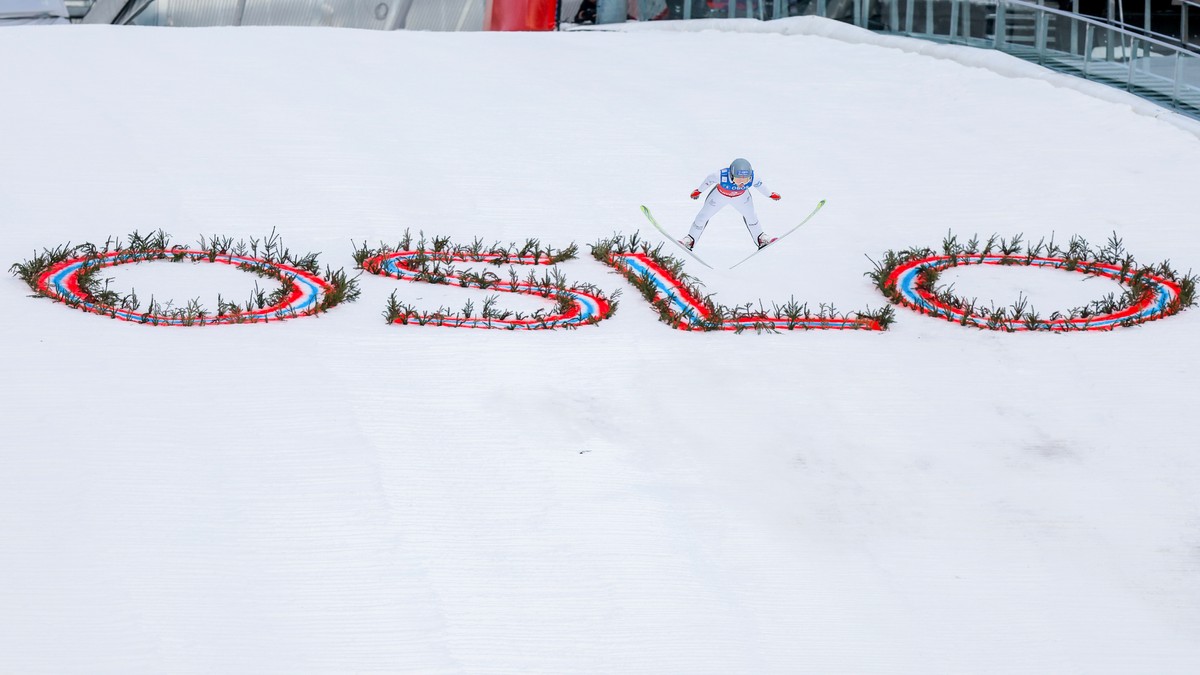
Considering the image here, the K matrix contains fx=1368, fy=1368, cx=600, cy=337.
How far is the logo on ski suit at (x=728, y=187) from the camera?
11570mm

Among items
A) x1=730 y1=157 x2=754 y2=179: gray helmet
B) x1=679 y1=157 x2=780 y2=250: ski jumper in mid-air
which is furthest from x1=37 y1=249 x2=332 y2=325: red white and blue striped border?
x1=730 y1=157 x2=754 y2=179: gray helmet

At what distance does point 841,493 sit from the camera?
782 cm

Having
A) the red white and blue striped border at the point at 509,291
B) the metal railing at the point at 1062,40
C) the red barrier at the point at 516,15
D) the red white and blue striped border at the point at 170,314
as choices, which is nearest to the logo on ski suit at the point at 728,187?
the red white and blue striped border at the point at 509,291

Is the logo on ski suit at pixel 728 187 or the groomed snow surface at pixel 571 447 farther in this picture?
the logo on ski suit at pixel 728 187

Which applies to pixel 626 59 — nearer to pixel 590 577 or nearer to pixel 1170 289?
pixel 1170 289

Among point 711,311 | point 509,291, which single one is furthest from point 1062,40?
point 509,291

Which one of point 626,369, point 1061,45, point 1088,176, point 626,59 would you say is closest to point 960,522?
point 626,369

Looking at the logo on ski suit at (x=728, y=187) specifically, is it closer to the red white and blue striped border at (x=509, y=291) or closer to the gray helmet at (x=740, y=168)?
the gray helmet at (x=740, y=168)

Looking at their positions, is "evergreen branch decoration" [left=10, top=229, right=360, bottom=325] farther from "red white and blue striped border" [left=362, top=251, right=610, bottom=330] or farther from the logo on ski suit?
the logo on ski suit

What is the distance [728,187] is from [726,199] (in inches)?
7.8

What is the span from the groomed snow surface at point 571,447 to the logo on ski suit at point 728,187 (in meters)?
0.81

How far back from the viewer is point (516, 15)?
27375 millimetres

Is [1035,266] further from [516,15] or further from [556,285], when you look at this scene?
[516,15]

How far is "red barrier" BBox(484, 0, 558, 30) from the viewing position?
27.3 m
